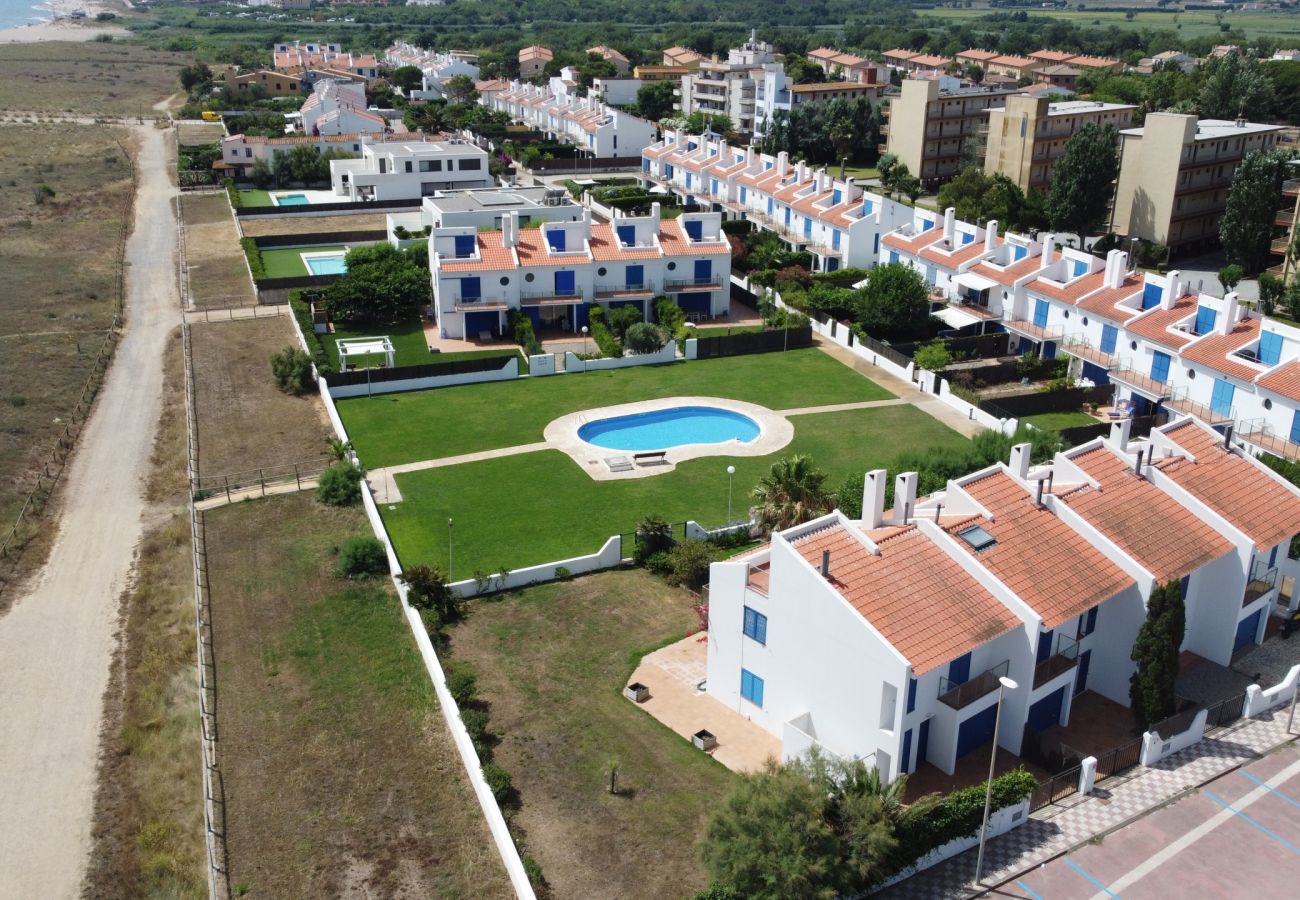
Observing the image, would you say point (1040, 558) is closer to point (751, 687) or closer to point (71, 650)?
point (751, 687)

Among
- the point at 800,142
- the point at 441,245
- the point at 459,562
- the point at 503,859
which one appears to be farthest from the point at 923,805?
the point at 800,142

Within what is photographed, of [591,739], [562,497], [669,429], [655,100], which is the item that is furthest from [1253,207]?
[655,100]

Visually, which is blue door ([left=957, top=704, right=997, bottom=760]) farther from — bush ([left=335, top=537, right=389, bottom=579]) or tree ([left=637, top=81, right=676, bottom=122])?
tree ([left=637, top=81, right=676, bottom=122])

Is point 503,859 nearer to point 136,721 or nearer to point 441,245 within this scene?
point 136,721

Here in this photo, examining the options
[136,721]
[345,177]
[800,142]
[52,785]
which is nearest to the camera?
[52,785]

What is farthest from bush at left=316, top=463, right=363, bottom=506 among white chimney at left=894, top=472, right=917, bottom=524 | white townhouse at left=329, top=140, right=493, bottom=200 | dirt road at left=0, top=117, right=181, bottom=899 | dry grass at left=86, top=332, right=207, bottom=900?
white townhouse at left=329, top=140, right=493, bottom=200

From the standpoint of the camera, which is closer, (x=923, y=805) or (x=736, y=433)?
(x=923, y=805)

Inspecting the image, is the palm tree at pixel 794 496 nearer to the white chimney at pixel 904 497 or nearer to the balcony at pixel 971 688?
the white chimney at pixel 904 497

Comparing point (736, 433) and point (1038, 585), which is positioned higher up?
point (1038, 585)

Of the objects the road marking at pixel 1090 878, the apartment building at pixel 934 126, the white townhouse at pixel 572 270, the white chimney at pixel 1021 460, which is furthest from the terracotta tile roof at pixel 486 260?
the apartment building at pixel 934 126
